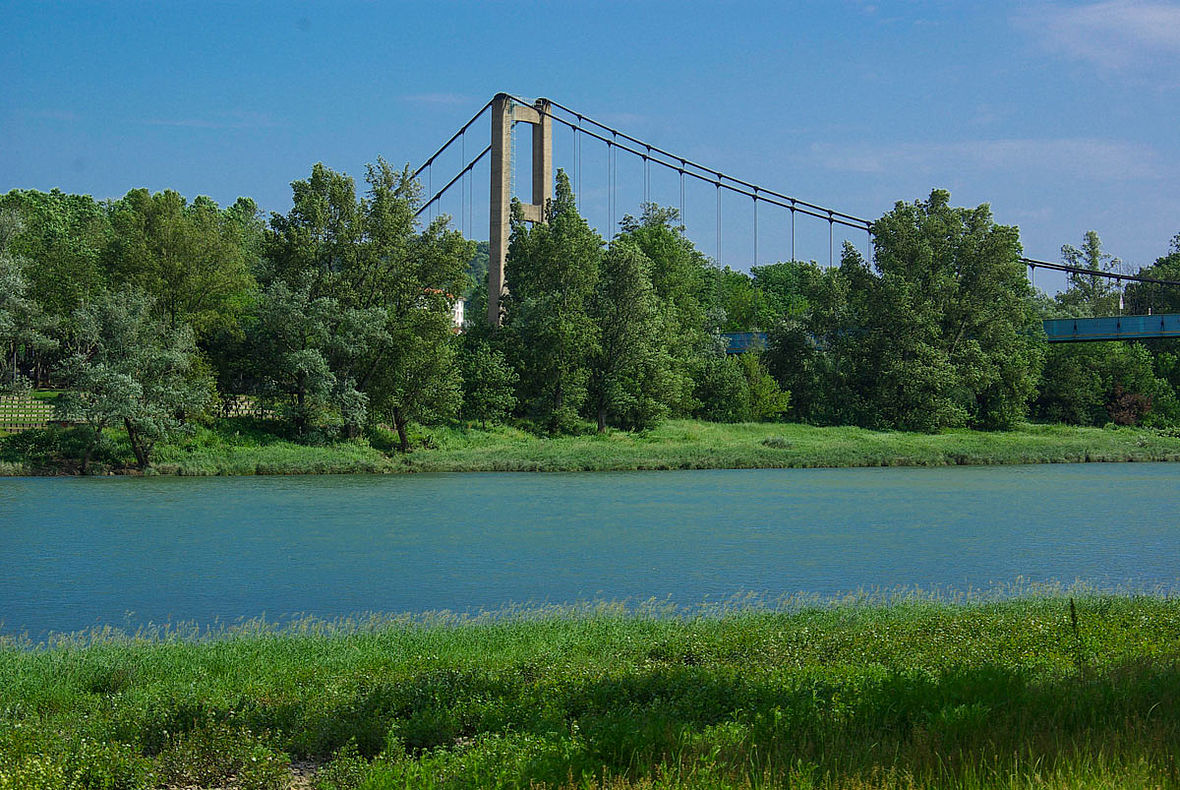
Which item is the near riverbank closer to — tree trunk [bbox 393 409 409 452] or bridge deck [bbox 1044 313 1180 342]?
tree trunk [bbox 393 409 409 452]

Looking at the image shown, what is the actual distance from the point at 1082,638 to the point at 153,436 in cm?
3158

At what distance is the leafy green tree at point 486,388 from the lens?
45719 millimetres

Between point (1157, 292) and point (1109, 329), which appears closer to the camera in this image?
point (1109, 329)

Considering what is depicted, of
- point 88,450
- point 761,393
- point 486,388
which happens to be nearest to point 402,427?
point 486,388

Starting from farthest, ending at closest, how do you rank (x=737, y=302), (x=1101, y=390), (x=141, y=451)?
(x=737, y=302) < (x=1101, y=390) < (x=141, y=451)

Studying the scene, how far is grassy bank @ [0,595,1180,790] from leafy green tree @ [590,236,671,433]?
3921 centimetres

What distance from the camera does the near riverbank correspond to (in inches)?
1395

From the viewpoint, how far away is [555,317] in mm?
47125

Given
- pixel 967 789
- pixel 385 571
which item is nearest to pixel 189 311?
pixel 385 571

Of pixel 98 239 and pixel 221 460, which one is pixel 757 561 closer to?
pixel 221 460

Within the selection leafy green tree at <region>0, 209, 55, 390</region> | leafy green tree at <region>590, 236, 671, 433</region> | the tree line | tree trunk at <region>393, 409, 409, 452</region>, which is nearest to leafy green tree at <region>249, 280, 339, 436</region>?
the tree line

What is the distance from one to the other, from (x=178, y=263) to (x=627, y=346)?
20376 millimetres

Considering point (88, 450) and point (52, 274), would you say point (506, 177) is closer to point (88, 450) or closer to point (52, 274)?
point (52, 274)

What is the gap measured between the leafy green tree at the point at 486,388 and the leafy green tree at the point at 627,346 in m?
5.14
